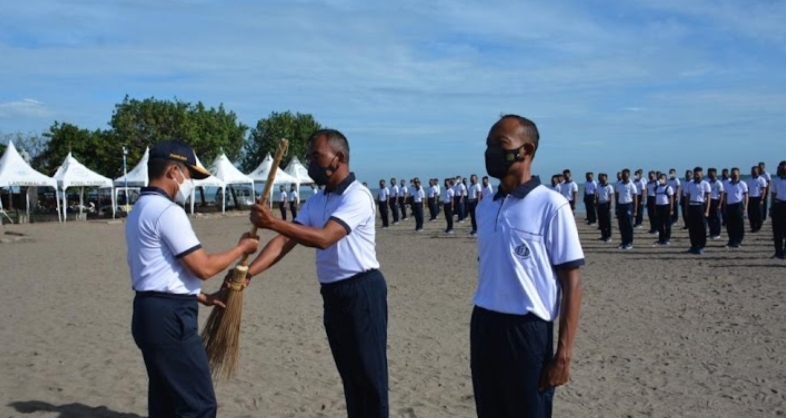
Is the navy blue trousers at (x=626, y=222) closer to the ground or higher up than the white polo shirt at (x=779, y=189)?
closer to the ground

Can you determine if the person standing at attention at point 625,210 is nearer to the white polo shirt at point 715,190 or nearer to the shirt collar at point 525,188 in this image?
the white polo shirt at point 715,190

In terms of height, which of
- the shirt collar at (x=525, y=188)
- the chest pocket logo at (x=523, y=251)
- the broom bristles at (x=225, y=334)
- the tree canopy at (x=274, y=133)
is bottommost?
the broom bristles at (x=225, y=334)

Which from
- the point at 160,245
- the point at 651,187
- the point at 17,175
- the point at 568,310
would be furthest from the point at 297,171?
the point at 568,310

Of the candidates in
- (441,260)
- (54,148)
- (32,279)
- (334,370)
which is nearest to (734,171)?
(441,260)

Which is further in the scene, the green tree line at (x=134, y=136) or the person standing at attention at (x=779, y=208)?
the green tree line at (x=134, y=136)

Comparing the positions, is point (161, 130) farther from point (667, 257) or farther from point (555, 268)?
point (555, 268)

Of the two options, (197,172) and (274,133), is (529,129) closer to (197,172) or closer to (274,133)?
(197,172)

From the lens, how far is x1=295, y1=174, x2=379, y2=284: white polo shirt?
4.45m

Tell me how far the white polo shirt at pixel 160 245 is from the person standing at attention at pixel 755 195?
20387 mm

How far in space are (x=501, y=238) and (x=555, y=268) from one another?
0.28 meters

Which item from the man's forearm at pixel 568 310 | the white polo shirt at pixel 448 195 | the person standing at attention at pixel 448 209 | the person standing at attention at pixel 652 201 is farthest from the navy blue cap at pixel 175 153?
the white polo shirt at pixel 448 195

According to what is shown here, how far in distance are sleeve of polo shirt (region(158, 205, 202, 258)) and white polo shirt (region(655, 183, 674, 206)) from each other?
18.2 meters

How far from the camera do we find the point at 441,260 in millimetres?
17953

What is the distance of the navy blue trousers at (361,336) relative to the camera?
4.47 metres
